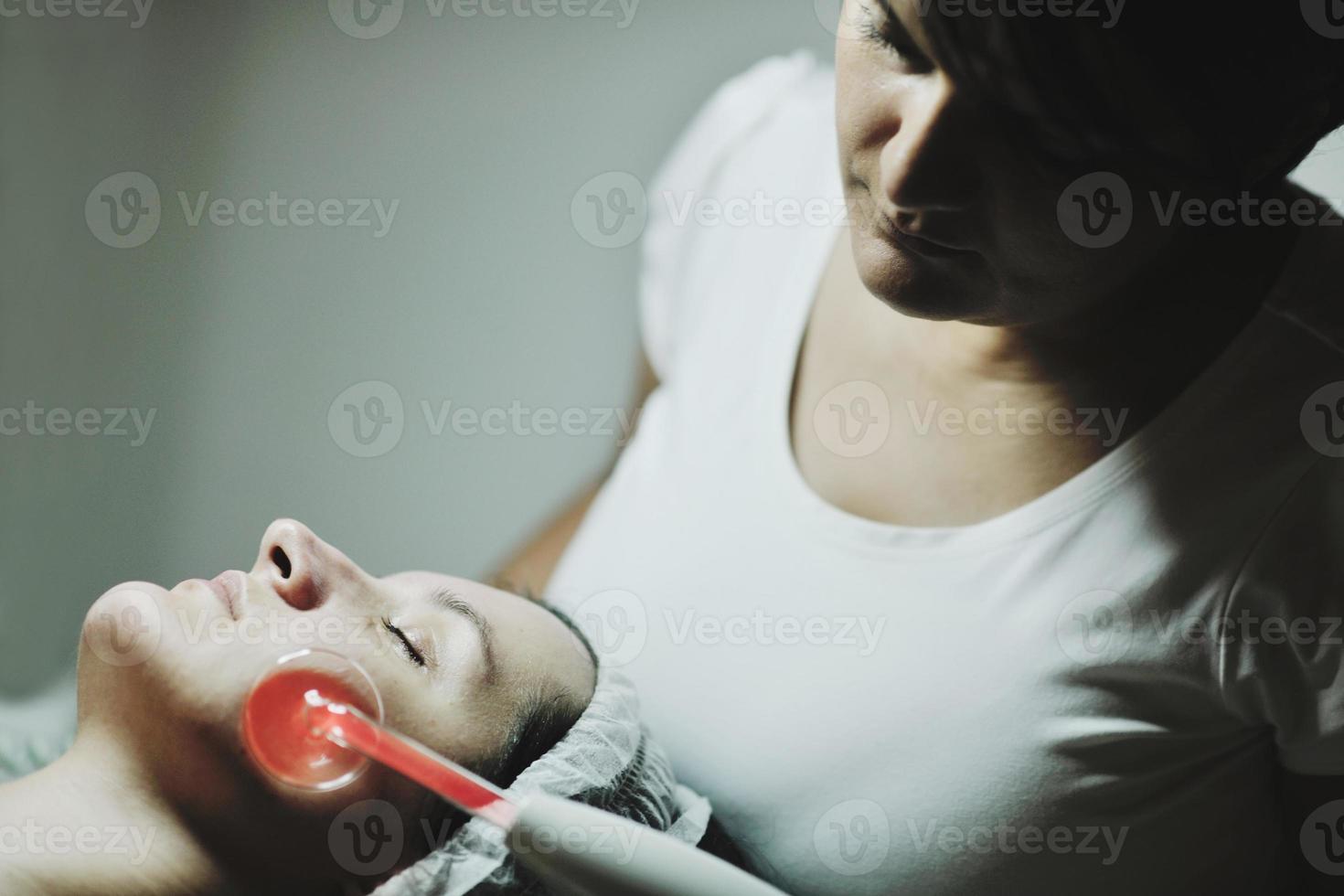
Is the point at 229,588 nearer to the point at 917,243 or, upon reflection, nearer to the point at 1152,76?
the point at 917,243

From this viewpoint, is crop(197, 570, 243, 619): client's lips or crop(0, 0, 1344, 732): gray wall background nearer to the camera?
crop(197, 570, 243, 619): client's lips

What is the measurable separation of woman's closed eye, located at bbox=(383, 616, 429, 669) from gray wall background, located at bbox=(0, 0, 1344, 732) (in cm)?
36

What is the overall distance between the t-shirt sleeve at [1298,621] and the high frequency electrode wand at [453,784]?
35 centimetres

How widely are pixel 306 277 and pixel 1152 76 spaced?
954mm

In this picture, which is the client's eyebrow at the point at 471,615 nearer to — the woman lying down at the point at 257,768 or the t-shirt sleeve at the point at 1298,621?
the woman lying down at the point at 257,768

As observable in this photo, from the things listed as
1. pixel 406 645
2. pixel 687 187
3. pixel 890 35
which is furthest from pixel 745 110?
pixel 406 645

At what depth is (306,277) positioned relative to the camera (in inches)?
48.8

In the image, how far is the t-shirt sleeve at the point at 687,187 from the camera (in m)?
1.11

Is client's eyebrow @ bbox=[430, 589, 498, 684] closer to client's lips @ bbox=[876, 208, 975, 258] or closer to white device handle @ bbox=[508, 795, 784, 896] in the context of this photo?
white device handle @ bbox=[508, 795, 784, 896]

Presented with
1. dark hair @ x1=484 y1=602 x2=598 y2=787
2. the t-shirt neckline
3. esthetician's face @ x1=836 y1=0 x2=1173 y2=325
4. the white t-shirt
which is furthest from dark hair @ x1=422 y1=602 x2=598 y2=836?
esthetician's face @ x1=836 y1=0 x2=1173 y2=325

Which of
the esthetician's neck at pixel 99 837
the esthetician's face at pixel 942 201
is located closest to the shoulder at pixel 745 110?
the esthetician's face at pixel 942 201

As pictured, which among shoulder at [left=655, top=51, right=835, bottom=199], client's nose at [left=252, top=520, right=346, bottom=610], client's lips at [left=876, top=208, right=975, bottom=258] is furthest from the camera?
shoulder at [left=655, top=51, right=835, bottom=199]

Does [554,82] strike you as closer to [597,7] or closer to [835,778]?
[597,7]

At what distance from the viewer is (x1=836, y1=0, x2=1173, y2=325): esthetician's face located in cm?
60
